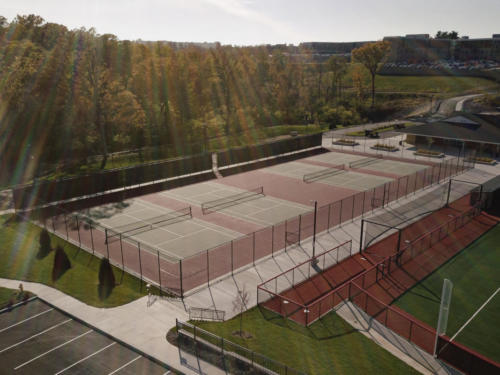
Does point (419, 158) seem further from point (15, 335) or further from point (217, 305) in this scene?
point (15, 335)

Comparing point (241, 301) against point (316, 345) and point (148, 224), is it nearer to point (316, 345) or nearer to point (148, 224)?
point (316, 345)

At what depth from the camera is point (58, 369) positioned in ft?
50.7

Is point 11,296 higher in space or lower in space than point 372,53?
lower

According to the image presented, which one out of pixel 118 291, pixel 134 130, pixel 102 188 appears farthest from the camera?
pixel 134 130

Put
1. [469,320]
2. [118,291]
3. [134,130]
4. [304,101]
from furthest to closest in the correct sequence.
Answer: [304,101], [134,130], [118,291], [469,320]

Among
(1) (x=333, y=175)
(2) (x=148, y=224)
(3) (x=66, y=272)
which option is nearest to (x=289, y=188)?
(1) (x=333, y=175)

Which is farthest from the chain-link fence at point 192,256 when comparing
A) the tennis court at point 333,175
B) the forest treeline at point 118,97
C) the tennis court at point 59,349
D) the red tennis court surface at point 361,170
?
the forest treeline at point 118,97

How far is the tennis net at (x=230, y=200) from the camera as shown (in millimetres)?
35062

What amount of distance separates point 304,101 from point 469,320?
3207 inches

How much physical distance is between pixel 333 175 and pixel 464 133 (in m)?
25.0

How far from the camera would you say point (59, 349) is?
16578 millimetres

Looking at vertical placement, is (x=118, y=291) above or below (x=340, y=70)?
below

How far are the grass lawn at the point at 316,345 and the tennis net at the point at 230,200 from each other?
16.7m

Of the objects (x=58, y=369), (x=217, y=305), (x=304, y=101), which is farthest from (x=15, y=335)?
(x=304, y=101)
